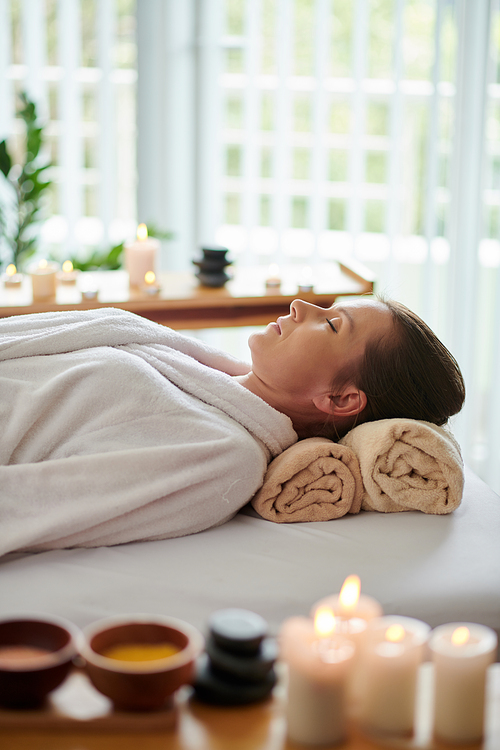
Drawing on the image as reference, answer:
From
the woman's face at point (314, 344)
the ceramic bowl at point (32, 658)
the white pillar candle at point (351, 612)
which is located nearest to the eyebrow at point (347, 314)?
the woman's face at point (314, 344)

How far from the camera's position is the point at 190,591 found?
1137 millimetres

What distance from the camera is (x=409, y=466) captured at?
1323 millimetres

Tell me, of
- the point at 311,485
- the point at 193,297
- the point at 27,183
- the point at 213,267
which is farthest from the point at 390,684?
the point at 27,183

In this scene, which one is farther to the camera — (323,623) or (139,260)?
(139,260)

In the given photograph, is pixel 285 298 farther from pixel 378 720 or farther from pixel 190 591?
pixel 378 720

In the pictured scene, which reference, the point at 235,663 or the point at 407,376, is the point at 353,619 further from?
the point at 407,376

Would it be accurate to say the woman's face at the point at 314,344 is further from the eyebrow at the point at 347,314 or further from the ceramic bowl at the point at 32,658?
the ceramic bowl at the point at 32,658

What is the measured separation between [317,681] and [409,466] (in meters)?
0.66

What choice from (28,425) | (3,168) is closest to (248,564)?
(28,425)

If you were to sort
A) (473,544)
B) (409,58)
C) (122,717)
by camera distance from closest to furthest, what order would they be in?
1. (122,717)
2. (473,544)
3. (409,58)

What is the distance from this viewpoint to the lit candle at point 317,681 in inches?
27.9

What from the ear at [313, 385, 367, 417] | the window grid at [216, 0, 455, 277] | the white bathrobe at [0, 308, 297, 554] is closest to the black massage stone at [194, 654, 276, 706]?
the white bathrobe at [0, 308, 297, 554]

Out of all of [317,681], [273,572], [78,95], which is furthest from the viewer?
[78,95]

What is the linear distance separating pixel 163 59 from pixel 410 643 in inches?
108
